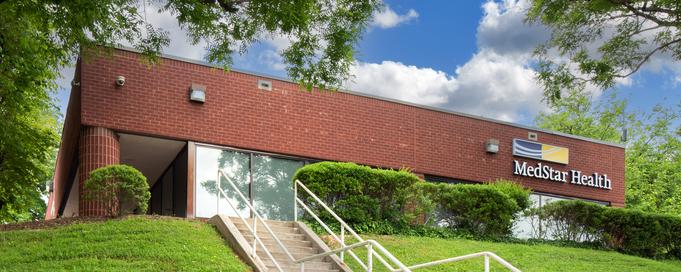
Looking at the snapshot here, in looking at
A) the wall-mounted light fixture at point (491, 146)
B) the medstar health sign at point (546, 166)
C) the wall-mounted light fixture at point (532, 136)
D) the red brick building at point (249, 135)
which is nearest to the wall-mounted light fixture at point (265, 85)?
the red brick building at point (249, 135)

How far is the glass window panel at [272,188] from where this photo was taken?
18.0m

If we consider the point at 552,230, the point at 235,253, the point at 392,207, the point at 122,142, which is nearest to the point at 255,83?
the point at 122,142

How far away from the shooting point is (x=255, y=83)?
18.8m

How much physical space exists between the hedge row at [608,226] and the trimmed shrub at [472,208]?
2028 millimetres

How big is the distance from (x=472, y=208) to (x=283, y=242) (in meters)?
5.81

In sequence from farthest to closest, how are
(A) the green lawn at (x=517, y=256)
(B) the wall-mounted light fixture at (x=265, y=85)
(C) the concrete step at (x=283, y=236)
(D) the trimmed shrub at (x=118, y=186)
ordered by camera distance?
(B) the wall-mounted light fixture at (x=265, y=85) → (A) the green lawn at (x=517, y=256) → (D) the trimmed shrub at (x=118, y=186) → (C) the concrete step at (x=283, y=236)

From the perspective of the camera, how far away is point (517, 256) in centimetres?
1617

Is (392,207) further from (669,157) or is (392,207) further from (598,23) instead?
(669,157)

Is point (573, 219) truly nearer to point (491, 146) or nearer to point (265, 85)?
point (491, 146)

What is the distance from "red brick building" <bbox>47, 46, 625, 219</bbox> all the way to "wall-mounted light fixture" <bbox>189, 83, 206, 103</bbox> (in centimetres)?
5

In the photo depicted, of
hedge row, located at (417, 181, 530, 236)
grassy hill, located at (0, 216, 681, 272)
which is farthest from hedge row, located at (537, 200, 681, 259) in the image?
grassy hill, located at (0, 216, 681, 272)

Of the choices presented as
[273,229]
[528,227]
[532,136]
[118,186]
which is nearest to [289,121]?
[273,229]

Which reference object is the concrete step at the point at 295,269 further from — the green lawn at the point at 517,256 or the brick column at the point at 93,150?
the brick column at the point at 93,150

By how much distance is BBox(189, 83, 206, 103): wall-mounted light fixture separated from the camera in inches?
701
